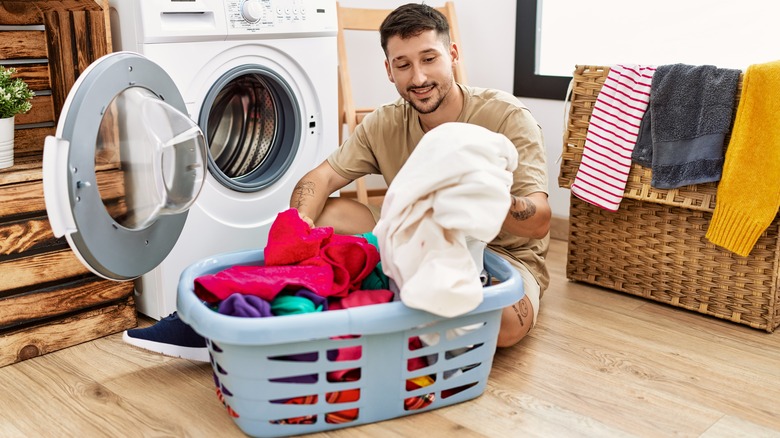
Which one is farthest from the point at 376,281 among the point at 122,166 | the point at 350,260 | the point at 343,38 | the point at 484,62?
the point at 484,62

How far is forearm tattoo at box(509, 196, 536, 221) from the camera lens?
158 cm

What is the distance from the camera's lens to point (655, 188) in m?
1.97

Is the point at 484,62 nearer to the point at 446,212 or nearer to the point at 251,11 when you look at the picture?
the point at 251,11

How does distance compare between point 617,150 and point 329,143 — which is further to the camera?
point 329,143

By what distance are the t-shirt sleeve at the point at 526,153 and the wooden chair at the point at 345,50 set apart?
0.90 m

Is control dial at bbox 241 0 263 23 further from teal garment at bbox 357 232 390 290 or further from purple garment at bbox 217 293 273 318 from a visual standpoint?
purple garment at bbox 217 293 273 318

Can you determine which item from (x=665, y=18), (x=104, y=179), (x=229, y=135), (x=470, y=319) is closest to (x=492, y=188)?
(x=470, y=319)

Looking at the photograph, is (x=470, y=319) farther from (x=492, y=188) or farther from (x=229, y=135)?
(x=229, y=135)

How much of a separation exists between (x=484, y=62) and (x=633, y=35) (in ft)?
1.91

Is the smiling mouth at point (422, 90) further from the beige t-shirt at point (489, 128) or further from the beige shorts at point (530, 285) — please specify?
the beige shorts at point (530, 285)

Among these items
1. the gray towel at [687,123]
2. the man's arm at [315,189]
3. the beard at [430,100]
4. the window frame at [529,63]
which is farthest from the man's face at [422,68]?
the window frame at [529,63]

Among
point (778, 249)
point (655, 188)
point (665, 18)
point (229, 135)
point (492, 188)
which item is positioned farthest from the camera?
point (665, 18)

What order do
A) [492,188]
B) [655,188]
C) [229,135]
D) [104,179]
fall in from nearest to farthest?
[492,188] < [104,179] < [655,188] < [229,135]

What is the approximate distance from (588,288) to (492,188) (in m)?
1.05
